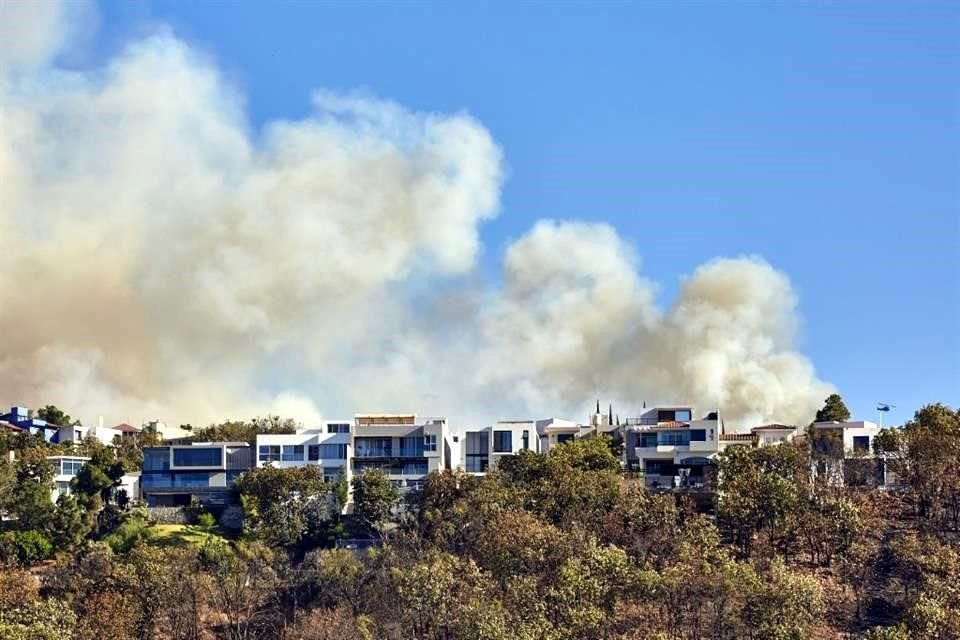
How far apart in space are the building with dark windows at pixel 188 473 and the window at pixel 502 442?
19692 mm

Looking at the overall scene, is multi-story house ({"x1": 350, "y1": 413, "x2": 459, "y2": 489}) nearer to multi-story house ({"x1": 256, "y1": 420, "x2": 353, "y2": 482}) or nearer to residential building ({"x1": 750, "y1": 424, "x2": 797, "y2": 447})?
multi-story house ({"x1": 256, "y1": 420, "x2": 353, "y2": 482})

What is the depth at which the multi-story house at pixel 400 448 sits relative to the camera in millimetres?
106562

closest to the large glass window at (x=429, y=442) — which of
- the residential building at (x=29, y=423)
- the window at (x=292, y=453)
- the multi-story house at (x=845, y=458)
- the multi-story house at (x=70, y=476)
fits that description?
the window at (x=292, y=453)

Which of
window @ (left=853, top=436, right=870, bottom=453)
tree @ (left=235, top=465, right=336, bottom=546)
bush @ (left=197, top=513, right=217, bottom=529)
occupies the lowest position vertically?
bush @ (left=197, top=513, right=217, bottom=529)

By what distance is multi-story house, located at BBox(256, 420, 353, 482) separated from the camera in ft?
→ 349

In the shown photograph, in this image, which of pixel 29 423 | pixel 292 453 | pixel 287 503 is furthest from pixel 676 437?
pixel 29 423

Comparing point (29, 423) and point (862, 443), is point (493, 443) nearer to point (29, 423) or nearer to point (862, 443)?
point (862, 443)

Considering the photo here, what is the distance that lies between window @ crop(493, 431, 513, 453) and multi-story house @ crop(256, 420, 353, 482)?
39.7ft

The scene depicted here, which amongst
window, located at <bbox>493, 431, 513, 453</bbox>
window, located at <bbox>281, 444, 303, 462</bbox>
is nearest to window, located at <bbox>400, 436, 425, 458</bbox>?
window, located at <bbox>493, 431, 513, 453</bbox>

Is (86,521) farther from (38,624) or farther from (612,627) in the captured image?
(612,627)

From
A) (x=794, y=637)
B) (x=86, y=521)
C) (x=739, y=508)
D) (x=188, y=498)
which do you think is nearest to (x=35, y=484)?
(x=86, y=521)

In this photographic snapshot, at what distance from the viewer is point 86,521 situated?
93.3 meters

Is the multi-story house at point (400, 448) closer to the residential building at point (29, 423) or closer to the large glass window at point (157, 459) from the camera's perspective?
the large glass window at point (157, 459)

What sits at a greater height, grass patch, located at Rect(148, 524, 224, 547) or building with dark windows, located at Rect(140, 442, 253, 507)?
building with dark windows, located at Rect(140, 442, 253, 507)
